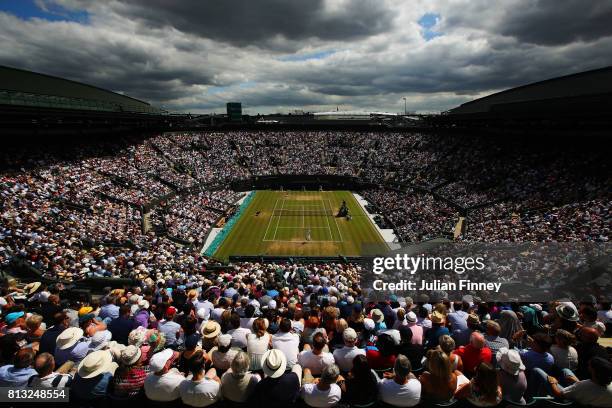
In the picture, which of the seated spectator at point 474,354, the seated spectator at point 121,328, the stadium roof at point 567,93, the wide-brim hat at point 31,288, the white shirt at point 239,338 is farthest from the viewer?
the stadium roof at point 567,93

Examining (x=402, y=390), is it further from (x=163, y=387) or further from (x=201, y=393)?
(x=163, y=387)

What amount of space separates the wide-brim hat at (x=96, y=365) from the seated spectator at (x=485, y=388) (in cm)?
565

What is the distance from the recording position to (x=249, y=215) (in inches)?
1735

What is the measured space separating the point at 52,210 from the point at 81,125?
21049mm

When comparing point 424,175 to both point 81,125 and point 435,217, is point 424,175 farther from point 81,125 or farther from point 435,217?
point 81,125

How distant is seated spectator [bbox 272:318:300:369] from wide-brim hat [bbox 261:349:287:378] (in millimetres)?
977

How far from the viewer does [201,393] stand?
4.84 metres

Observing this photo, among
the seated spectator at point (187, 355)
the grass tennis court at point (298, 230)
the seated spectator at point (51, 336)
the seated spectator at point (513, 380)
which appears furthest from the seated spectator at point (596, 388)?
the grass tennis court at point (298, 230)

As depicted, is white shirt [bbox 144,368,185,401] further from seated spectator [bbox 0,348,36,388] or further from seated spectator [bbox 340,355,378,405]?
seated spectator [bbox 340,355,378,405]

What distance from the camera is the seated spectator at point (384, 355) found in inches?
229

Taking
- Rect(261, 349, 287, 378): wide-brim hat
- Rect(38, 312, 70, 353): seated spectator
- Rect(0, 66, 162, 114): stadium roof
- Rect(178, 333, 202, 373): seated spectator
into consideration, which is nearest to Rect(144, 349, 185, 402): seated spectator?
Rect(178, 333, 202, 373): seated spectator

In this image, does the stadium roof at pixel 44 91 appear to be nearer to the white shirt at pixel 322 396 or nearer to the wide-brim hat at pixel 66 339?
the wide-brim hat at pixel 66 339

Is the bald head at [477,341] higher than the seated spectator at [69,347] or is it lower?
higher

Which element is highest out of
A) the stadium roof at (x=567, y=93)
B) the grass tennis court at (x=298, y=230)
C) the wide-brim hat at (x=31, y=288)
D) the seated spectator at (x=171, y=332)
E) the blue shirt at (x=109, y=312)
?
the stadium roof at (x=567, y=93)
